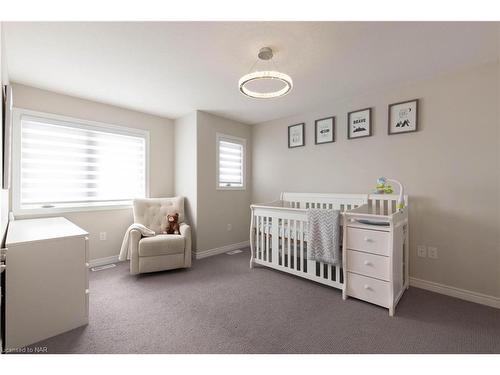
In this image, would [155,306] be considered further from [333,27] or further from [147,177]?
[333,27]

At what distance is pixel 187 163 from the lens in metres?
3.60

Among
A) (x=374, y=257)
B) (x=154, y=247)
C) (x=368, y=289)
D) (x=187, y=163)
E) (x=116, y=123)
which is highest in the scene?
(x=116, y=123)

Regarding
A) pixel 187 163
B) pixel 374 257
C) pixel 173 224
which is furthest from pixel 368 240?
pixel 187 163

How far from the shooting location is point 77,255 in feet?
5.60

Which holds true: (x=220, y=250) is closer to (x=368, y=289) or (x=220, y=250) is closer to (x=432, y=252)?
(x=368, y=289)

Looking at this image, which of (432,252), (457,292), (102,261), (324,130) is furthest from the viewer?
(324,130)

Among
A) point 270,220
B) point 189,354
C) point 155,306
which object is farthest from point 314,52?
point 155,306

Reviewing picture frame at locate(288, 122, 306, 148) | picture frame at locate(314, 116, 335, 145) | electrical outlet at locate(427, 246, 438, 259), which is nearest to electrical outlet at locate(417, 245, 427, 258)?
electrical outlet at locate(427, 246, 438, 259)

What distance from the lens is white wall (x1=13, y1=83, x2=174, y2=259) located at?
2674 mm

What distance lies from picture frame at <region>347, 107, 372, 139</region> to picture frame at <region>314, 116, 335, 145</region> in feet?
0.73

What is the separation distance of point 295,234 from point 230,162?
1893mm

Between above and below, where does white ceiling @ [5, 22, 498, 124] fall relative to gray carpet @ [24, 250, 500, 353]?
above

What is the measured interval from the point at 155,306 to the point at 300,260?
1533mm

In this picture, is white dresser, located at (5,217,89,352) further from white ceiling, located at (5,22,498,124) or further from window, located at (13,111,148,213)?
white ceiling, located at (5,22,498,124)
